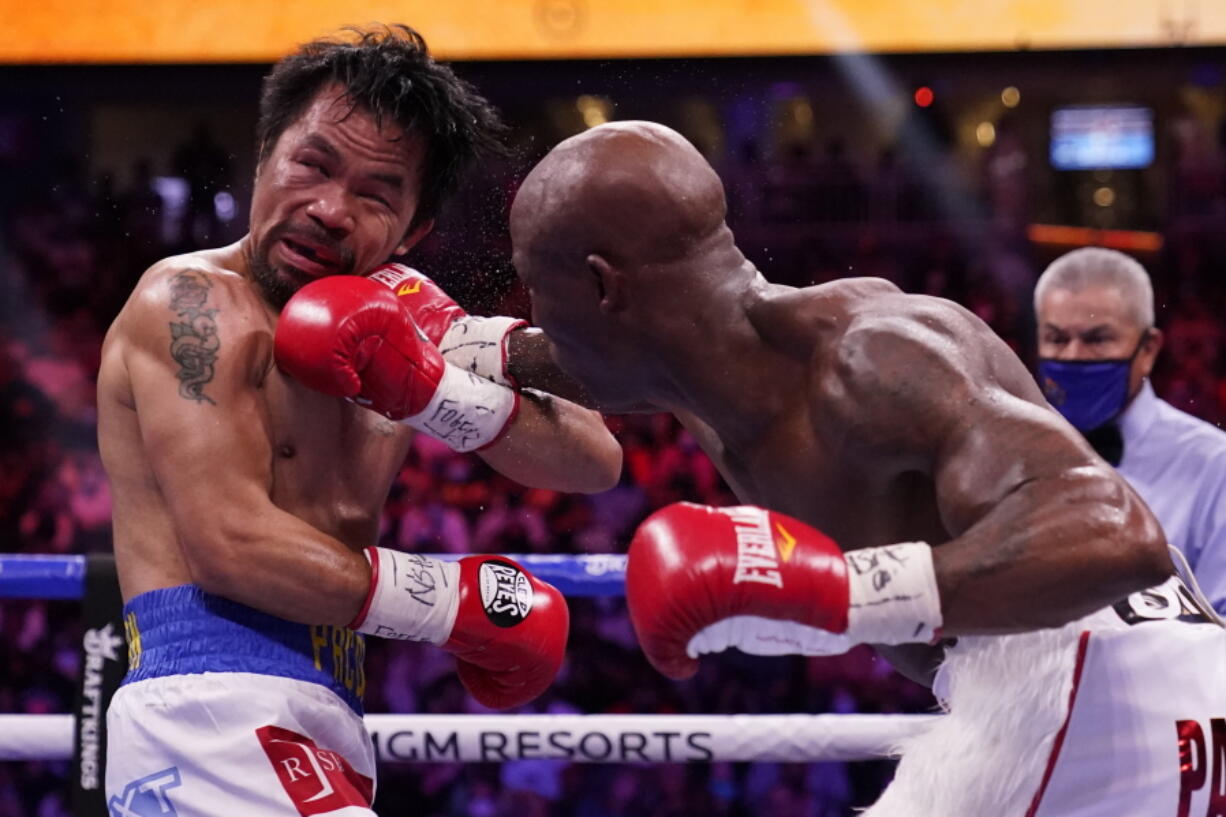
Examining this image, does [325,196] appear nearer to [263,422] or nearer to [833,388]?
[263,422]

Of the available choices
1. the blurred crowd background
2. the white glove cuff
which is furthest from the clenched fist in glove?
the blurred crowd background

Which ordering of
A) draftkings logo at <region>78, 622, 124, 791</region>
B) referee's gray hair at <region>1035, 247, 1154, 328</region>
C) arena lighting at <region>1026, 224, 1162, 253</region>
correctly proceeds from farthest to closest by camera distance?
arena lighting at <region>1026, 224, 1162, 253</region>, referee's gray hair at <region>1035, 247, 1154, 328</region>, draftkings logo at <region>78, 622, 124, 791</region>

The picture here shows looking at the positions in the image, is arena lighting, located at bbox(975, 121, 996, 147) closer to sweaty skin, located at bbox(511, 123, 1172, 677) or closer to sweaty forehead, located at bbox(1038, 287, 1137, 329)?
sweaty forehead, located at bbox(1038, 287, 1137, 329)

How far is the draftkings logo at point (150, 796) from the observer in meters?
1.84

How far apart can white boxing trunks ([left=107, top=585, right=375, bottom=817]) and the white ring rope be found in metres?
0.81

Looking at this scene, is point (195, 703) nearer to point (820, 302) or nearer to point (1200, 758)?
point (820, 302)

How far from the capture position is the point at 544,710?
4613 millimetres


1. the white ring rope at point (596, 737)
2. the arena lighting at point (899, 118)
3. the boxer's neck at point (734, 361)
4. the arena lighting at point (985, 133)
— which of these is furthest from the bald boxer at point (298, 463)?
the arena lighting at point (985, 133)

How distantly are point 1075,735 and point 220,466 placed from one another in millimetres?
1131

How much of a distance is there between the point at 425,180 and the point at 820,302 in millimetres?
810

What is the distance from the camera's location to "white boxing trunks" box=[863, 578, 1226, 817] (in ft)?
5.28

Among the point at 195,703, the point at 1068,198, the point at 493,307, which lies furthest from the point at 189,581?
the point at 1068,198

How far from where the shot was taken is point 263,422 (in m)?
1.95

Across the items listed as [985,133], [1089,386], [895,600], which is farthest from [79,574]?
[985,133]
